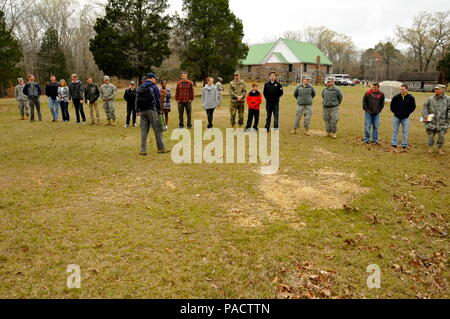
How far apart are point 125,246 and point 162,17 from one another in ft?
98.6

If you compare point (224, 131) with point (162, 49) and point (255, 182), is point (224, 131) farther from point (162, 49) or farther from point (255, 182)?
point (162, 49)

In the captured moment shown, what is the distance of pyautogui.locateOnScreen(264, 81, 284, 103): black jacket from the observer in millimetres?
12219

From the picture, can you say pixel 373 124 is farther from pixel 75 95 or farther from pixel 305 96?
pixel 75 95

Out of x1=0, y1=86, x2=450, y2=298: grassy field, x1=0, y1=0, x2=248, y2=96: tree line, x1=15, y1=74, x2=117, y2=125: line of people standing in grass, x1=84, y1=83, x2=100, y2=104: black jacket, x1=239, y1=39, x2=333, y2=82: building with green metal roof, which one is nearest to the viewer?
x1=0, y1=86, x2=450, y2=298: grassy field

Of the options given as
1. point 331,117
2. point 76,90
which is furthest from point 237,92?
point 76,90

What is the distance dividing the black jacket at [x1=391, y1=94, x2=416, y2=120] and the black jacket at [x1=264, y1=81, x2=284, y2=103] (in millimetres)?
3756

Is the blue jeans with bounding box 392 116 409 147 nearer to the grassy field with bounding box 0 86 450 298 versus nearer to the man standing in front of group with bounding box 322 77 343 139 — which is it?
the grassy field with bounding box 0 86 450 298

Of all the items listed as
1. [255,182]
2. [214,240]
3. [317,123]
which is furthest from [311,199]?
[317,123]

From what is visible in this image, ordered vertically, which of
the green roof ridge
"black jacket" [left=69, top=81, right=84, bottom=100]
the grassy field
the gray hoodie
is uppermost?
the green roof ridge

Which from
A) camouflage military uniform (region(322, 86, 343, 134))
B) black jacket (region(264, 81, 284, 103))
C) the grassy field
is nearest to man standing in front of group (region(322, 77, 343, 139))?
camouflage military uniform (region(322, 86, 343, 134))

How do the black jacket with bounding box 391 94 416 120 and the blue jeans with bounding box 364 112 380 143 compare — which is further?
the blue jeans with bounding box 364 112 380 143

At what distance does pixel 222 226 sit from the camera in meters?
5.33

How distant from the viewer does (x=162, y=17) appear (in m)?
30.9

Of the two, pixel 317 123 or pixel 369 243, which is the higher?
pixel 317 123
